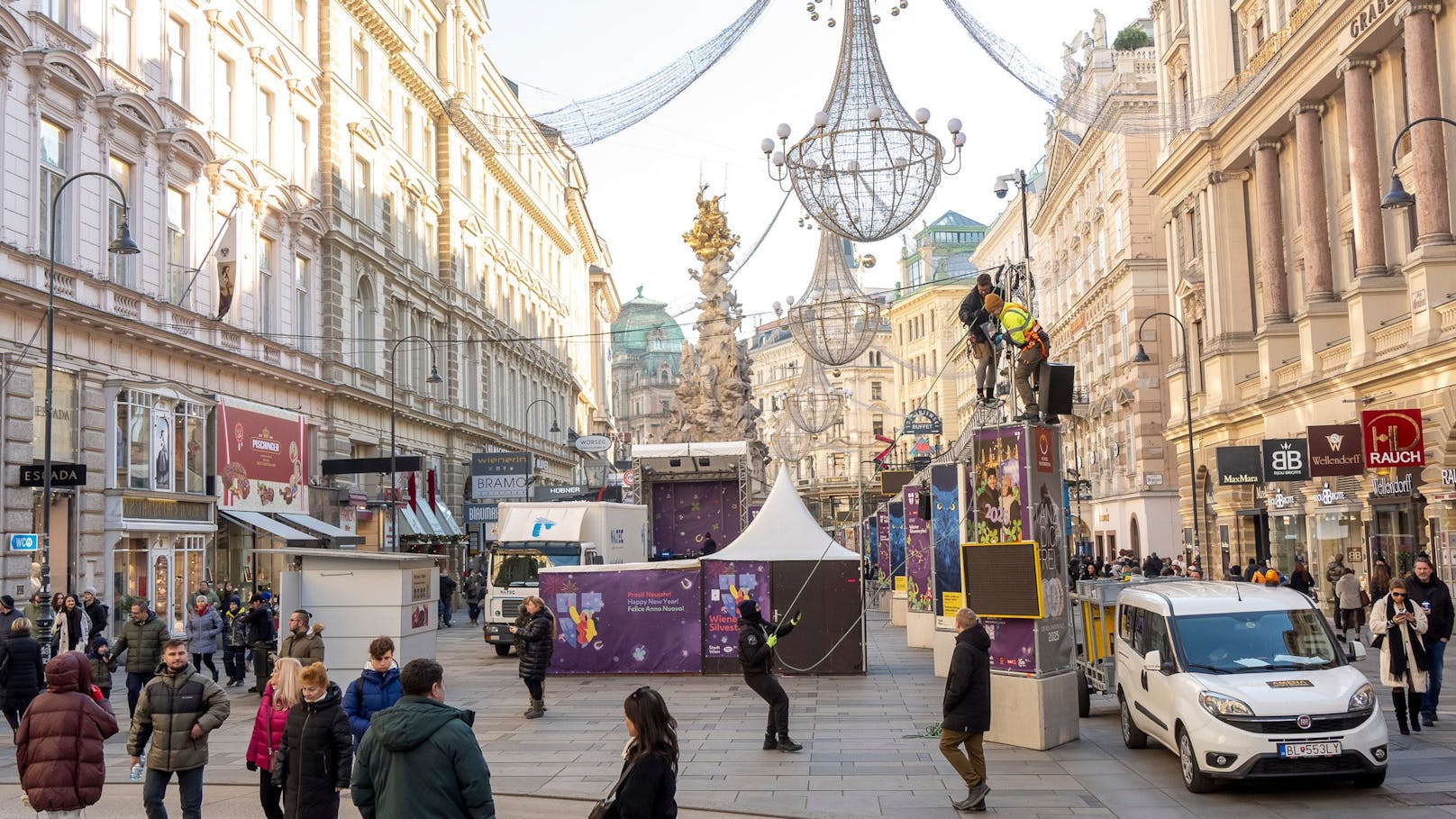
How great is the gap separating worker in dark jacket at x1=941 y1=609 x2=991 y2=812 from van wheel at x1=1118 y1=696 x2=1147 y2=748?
10.7 feet

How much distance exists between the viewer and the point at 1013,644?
14.8 m

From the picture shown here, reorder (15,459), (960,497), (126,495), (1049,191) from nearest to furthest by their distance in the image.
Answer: (960,497)
(15,459)
(126,495)
(1049,191)

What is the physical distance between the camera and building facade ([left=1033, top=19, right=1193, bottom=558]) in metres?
55.3

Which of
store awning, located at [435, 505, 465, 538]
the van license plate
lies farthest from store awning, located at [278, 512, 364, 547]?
the van license plate

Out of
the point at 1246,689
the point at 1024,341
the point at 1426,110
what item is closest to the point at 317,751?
the point at 1246,689

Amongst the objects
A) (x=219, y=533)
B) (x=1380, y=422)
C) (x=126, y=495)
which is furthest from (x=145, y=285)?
(x=1380, y=422)

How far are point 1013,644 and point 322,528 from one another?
1054 inches

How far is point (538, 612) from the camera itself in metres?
19.0

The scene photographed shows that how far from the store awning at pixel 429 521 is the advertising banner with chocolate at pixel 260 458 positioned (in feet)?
31.7

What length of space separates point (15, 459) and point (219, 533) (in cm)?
917

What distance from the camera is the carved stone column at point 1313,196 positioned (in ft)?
116

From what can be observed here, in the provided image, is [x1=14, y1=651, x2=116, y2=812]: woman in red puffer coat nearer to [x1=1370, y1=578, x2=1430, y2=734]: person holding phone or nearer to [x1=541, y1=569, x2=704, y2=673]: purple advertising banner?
[x1=1370, y1=578, x2=1430, y2=734]: person holding phone

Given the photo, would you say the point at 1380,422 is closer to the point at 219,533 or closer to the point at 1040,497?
the point at 1040,497

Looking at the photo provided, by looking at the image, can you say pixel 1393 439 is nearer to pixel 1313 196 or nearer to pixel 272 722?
pixel 1313 196
